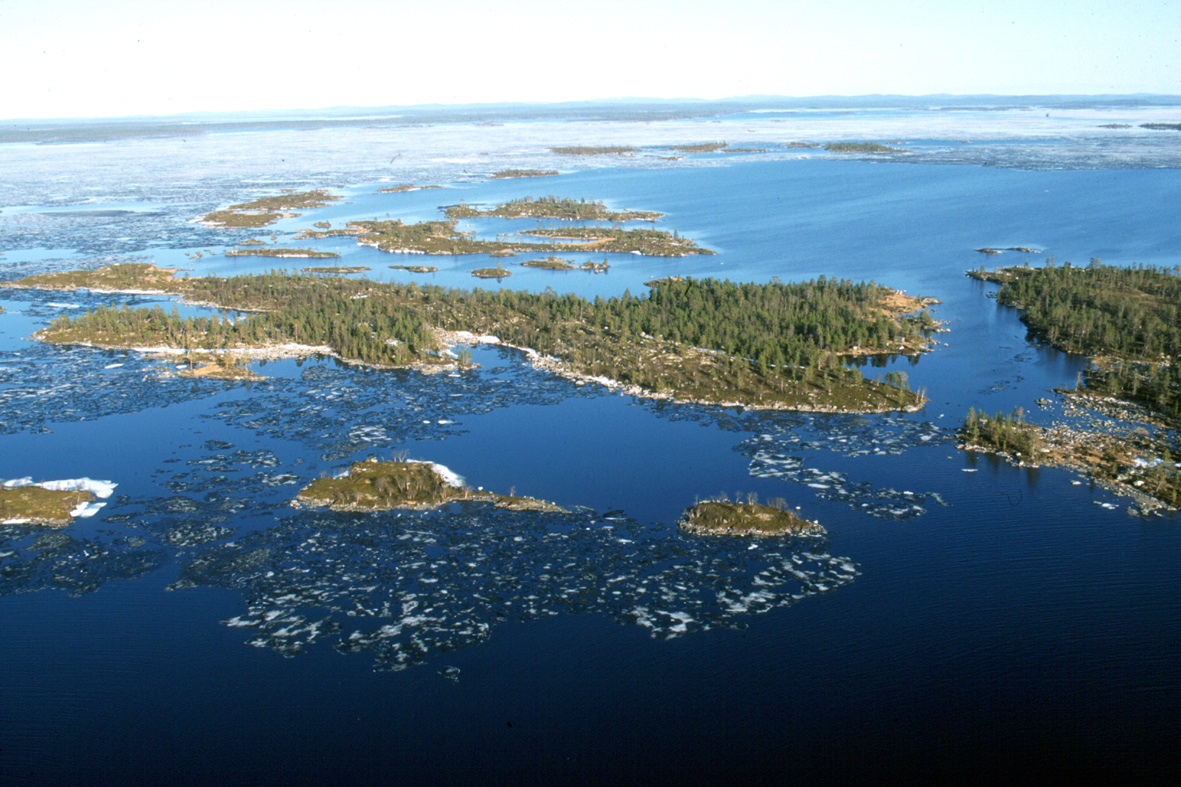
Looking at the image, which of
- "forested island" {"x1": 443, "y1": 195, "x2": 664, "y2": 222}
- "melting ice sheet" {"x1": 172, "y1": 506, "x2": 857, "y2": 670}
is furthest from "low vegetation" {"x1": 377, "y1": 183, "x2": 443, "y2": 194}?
"melting ice sheet" {"x1": 172, "y1": 506, "x2": 857, "y2": 670}

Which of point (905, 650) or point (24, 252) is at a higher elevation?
point (24, 252)

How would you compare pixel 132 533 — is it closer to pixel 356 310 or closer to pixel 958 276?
pixel 356 310

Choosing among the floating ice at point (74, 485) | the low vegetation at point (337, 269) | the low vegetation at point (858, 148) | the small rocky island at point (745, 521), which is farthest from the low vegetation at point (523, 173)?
the small rocky island at point (745, 521)

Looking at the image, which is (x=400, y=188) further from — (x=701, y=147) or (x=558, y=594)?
(x=558, y=594)

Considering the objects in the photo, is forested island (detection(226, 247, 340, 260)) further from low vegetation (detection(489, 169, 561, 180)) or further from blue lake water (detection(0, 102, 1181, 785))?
low vegetation (detection(489, 169, 561, 180))

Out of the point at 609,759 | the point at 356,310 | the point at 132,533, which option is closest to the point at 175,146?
the point at 356,310
